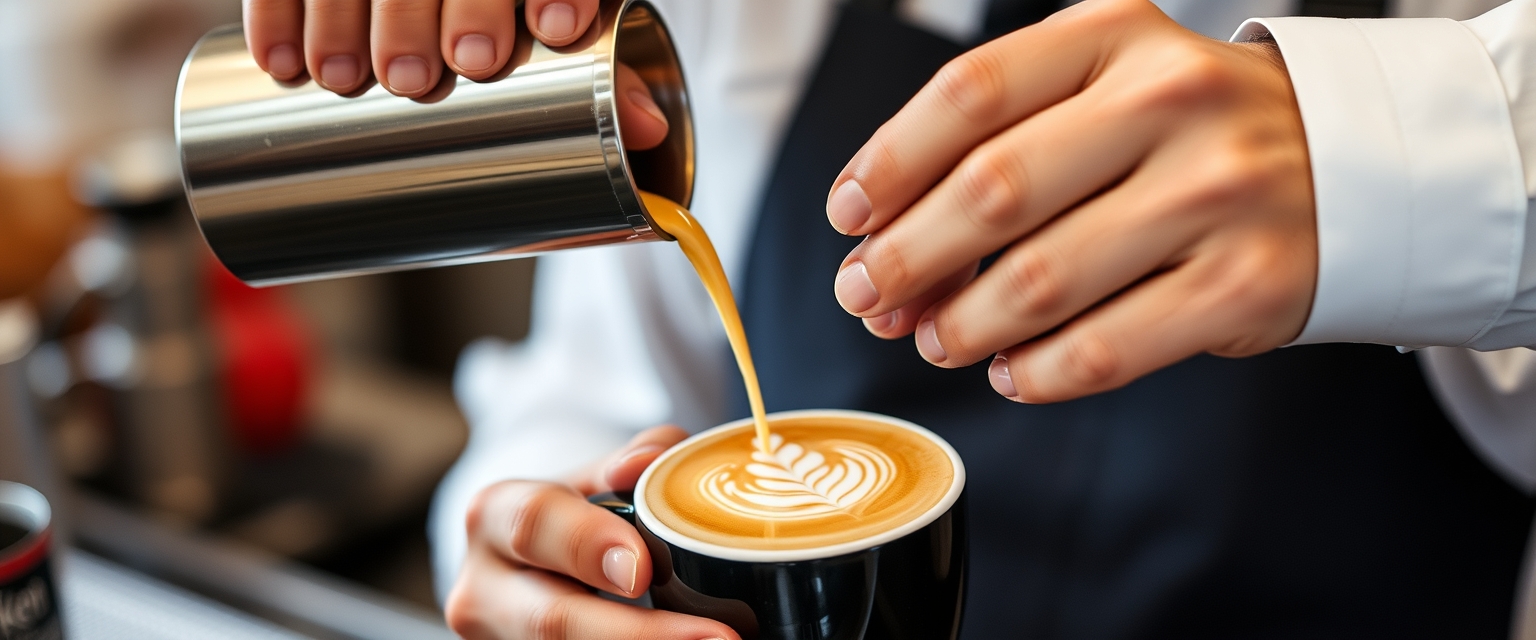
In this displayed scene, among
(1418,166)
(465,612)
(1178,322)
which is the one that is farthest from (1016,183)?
(465,612)

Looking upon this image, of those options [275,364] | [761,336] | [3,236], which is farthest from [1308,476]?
[3,236]

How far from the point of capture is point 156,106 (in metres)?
2.64

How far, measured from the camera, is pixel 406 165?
0.77 metres

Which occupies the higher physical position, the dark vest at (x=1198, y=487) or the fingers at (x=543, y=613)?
the fingers at (x=543, y=613)

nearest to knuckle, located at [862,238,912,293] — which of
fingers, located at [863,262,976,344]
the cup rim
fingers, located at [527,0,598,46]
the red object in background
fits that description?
fingers, located at [863,262,976,344]

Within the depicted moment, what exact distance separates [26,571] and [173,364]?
101 cm

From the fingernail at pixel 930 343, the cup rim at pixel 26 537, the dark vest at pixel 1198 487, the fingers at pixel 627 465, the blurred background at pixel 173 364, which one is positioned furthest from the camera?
the blurred background at pixel 173 364

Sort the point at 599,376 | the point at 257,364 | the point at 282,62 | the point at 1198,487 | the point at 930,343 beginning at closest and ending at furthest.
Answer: the point at 930,343 → the point at 282,62 → the point at 1198,487 → the point at 599,376 → the point at 257,364

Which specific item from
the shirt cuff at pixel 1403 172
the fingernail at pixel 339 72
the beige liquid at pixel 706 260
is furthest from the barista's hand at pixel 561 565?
the shirt cuff at pixel 1403 172

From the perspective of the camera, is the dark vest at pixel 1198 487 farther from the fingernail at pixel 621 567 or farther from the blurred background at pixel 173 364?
the blurred background at pixel 173 364

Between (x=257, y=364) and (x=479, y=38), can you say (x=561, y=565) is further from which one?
(x=257, y=364)

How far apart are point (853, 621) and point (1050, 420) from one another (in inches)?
19.6

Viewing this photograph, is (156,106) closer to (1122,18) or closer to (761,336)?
(761,336)

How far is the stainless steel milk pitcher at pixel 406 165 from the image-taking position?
2.41ft
